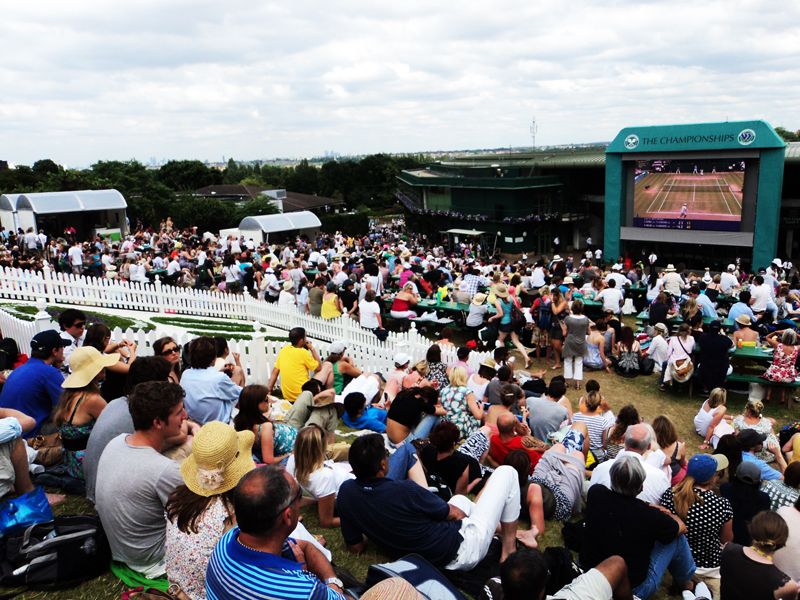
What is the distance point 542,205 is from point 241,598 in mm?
40194

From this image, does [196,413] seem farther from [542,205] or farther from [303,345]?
[542,205]

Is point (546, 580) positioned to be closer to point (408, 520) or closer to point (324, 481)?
point (408, 520)

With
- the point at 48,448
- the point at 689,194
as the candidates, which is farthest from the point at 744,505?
the point at 689,194

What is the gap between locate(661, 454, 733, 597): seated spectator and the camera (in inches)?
197

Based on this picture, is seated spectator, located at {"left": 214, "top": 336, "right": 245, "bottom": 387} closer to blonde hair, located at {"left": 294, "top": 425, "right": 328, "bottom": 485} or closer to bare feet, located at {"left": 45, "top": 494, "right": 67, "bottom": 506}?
bare feet, located at {"left": 45, "top": 494, "right": 67, "bottom": 506}

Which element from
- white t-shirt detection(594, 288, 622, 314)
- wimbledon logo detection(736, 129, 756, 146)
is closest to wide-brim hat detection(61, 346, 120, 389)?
white t-shirt detection(594, 288, 622, 314)

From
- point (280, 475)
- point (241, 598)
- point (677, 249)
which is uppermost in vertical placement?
point (280, 475)

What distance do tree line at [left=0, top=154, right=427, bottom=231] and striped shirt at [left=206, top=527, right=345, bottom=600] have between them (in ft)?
143

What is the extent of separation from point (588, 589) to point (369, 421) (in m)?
4.12

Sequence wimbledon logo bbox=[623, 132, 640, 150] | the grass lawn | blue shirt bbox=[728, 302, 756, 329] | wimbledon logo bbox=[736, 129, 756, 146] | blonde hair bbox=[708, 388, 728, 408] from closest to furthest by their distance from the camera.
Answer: the grass lawn, blonde hair bbox=[708, 388, 728, 408], blue shirt bbox=[728, 302, 756, 329], wimbledon logo bbox=[736, 129, 756, 146], wimbledon logo bbox=[623, 132, 640, 150]

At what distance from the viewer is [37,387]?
18.1 feet

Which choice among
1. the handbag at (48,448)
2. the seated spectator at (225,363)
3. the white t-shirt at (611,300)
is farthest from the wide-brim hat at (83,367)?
the white t-shirt at (611,300)

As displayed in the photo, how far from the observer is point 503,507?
186 inches

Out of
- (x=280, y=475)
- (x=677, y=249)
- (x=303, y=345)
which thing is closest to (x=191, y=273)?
(x=303, y=345)
